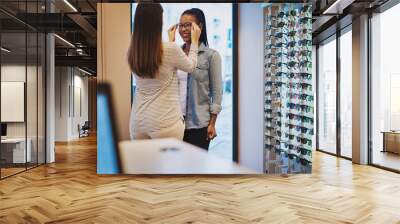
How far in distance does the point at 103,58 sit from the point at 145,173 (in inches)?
76.1

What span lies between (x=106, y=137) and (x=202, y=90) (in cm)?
167

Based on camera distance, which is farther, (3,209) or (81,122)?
(81,122)

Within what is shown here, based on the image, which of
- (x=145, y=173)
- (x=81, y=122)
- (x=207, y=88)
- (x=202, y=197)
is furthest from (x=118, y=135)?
(x=81, y=122)

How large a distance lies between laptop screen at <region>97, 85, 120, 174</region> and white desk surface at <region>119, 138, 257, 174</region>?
0.44ft

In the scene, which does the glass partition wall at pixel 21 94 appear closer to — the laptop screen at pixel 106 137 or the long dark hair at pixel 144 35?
the laptop screen at pixel 106 137

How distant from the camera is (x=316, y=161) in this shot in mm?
8133

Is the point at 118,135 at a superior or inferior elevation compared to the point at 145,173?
superior

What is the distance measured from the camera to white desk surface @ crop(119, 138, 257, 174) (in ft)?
19.2

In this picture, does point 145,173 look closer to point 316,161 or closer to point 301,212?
point 301,212

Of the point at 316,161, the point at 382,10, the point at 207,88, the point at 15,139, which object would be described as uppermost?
the point at 382,10

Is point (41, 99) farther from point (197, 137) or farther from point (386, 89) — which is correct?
point (386, 89)

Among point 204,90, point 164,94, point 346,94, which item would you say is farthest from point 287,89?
point 346,94

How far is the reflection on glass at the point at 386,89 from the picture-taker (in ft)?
22.3

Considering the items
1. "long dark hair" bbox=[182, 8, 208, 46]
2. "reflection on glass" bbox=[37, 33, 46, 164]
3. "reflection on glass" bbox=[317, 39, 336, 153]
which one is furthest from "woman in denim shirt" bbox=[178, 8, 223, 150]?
"reflection on glass" bbox=[317, 39, 336, 153]
